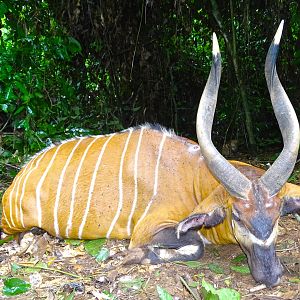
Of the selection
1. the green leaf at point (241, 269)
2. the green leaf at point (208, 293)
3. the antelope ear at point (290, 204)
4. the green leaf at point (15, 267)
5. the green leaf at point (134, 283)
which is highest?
the antelope ear at point (290, 204)

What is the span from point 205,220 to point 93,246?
0.87 m

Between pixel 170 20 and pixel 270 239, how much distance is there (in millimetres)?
4204

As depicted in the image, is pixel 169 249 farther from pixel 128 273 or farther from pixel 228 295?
pixel 228 295

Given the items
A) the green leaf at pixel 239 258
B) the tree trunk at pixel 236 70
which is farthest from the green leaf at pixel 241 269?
the tree trunk at pixel 236 70

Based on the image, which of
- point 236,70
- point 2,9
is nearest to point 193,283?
point 2,9

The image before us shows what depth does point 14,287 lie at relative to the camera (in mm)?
3002

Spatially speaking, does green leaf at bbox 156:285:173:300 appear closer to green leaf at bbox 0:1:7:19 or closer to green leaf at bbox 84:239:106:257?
green leaf at bbox 84:239:106:257

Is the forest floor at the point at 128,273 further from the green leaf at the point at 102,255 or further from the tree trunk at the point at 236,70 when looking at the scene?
the tree trunk at the point at 236,70

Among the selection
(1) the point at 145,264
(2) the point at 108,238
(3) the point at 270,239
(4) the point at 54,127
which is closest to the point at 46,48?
(4) the point at 54,127

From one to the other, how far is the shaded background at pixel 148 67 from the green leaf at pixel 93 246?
1615mm

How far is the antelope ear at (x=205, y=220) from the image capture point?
3021mm

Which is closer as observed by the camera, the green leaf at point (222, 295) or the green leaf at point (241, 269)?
the green leaf at point (222, 295)

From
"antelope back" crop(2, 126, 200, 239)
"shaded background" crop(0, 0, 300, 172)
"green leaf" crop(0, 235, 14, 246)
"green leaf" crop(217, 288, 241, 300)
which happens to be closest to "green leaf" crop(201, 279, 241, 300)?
"green leaf" crop(217, 288, 241, 300)

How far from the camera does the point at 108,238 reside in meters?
3.67
